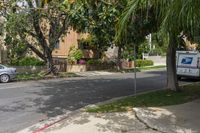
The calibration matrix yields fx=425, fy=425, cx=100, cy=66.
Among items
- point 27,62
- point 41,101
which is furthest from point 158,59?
point 41,101

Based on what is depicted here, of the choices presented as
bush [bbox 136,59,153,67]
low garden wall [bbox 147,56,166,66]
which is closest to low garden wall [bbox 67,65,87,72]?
bush [bbox 136,59,153,67]

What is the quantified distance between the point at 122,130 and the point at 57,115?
3363 millimetres

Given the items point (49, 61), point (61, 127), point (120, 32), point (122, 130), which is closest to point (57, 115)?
point (61, 127)

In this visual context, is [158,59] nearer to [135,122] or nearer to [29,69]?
[29,69]

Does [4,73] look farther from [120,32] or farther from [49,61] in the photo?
[120,32]

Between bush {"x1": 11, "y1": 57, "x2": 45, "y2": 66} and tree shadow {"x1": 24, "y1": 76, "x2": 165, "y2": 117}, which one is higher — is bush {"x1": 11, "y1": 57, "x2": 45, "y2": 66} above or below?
above

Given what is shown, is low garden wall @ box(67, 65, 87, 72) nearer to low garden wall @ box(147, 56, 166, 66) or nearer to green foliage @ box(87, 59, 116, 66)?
green foliage @ box(87, 59, 116, 66)

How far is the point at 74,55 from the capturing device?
4025 centimetres

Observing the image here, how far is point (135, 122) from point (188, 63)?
54.9 feet

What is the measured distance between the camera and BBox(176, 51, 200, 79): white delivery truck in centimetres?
2683

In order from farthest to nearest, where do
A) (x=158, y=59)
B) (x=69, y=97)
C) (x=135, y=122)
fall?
(x=158, y=59)
(x=69, y=97)
(x=135, y=122)

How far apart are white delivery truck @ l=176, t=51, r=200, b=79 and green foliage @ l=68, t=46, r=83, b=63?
46.8ft

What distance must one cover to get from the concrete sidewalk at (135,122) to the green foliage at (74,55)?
88.8 feet

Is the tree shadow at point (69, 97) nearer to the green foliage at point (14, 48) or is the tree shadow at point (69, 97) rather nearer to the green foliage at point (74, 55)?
the green foliage at point (14, 48)
